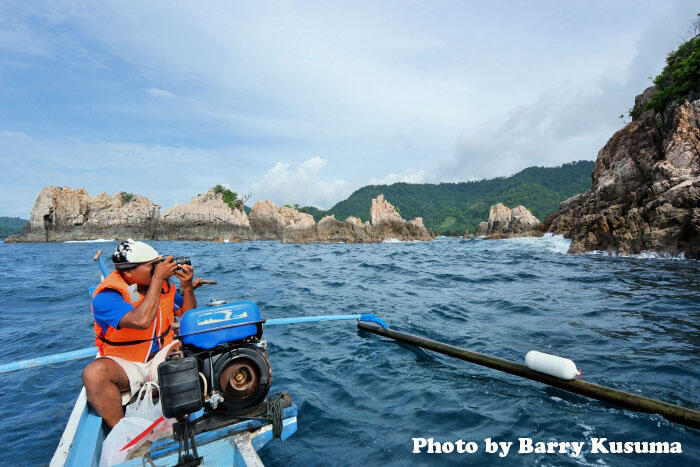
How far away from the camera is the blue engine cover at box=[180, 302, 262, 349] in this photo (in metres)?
2.59

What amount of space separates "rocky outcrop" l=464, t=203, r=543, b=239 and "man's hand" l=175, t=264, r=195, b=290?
5464 cm

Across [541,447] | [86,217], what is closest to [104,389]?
[541,447]

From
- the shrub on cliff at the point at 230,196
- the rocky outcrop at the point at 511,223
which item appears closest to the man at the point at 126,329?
the rocky outcrop at the point at 511,223

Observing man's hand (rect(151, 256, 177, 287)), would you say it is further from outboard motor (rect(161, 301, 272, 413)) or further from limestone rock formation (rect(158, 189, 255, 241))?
limestone rock formation (rect(158, 189, 255, 241))

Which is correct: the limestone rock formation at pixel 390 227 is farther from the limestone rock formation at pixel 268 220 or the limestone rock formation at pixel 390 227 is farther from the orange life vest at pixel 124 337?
the orange life vest at pixel 124 337

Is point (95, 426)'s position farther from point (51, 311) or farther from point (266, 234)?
point (266, 234)

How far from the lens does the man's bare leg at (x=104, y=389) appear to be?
279 centimetres

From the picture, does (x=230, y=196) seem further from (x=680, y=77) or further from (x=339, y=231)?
(x=680, y=77)

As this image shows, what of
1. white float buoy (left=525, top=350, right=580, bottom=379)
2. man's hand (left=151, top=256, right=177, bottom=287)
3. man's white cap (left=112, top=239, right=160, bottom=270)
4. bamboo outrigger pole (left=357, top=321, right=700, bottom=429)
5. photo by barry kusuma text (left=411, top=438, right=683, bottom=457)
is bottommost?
photo by barry kusuma text (left=411, top=438, right=683, bottom=457)

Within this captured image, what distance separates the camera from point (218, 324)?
2633mm

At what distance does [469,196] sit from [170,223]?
440 feet

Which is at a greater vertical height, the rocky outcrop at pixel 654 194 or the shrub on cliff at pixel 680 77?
the shrub on cliff at pixel 680 77

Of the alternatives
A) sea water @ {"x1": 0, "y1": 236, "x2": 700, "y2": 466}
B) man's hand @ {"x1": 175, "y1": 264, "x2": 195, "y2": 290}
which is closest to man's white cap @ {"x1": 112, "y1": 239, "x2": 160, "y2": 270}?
man's hand @ {"x1": 175, "y1": 264, "x2": 195, "y2": 290}

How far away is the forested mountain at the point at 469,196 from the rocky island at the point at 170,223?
56865 mm
